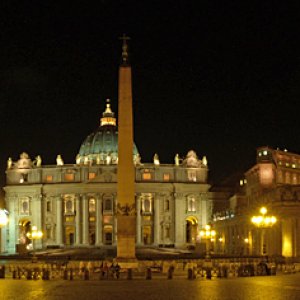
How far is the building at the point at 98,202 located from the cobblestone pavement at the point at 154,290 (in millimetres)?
95635

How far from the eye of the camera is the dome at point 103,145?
143m

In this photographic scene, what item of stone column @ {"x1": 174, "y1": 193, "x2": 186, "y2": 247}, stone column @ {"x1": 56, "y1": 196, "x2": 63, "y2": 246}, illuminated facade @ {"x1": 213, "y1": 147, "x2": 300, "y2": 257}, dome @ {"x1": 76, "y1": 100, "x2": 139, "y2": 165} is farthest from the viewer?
dome @ {"x1": 76, "y1": 100, "x2": 139, "y2": 165}

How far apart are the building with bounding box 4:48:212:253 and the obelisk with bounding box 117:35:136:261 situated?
87.9 m

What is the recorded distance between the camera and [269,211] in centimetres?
6538

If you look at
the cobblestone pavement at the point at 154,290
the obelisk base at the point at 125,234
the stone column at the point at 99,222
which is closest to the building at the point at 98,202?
the stone column at the point at 99,222

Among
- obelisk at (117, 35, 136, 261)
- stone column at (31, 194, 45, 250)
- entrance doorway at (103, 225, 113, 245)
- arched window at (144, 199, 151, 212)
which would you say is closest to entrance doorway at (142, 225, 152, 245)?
arched window at (144, 199, 151, 212)

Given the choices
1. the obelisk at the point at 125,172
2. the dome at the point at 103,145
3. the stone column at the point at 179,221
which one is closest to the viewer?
the obelisk at the point at 125,172

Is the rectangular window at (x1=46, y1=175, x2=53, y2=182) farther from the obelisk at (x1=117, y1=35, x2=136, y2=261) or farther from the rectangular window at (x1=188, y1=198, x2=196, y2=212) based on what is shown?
the obelisk at (x1=117, y1=35, x2=136, y2=261)

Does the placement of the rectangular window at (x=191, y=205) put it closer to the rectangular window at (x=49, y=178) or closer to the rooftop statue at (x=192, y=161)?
the rooftop statue at (x=192, y=161)

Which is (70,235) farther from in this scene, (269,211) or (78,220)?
(269,211)

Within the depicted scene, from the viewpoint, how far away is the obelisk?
40.4 meters

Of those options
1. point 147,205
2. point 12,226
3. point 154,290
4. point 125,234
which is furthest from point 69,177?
point 154,290

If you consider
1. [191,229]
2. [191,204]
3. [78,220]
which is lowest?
[191,229]

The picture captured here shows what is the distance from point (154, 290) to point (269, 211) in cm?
3791
